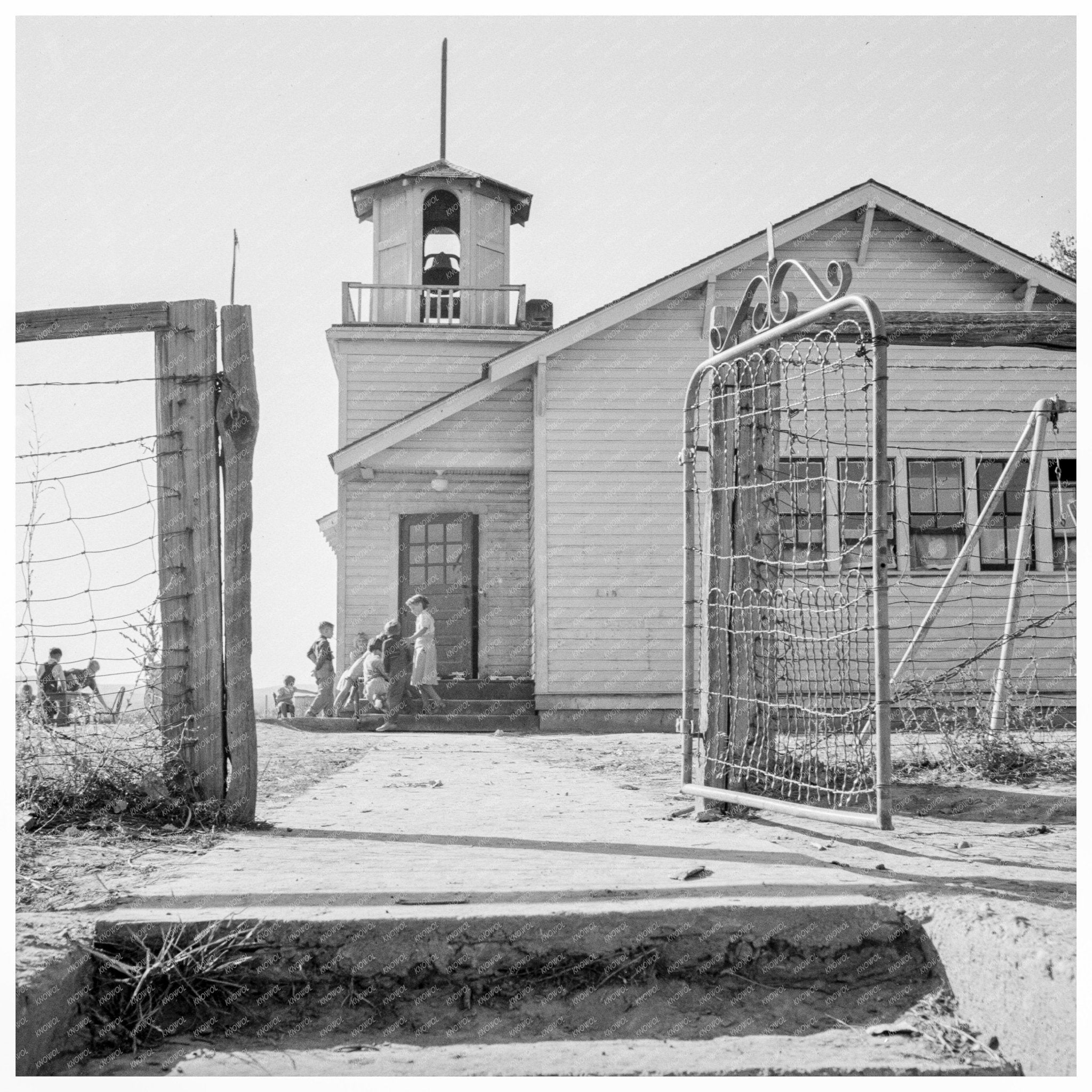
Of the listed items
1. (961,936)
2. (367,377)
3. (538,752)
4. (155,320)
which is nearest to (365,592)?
(367,377)

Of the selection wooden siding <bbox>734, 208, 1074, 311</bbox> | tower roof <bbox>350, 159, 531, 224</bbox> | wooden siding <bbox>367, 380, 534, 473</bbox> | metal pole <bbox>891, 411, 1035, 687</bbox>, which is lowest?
metal pole <bbox>891, 411, 1035, 687</bbox>

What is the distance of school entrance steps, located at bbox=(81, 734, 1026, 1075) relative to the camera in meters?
2.36

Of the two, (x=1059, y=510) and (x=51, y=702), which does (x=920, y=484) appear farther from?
(x=51, y=702)

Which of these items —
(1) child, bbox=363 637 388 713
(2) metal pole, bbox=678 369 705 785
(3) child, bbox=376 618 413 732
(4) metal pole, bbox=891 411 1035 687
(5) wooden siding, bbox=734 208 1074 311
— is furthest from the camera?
(5) wooden siding, bbox=734 208 1074 311

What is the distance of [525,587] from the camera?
580 inches

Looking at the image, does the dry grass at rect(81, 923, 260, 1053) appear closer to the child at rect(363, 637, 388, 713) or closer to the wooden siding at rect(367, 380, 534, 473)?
the child at rect(363, 637, 388, 713)

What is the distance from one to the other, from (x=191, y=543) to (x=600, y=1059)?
292 cm

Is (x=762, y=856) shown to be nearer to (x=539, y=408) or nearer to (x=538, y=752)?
(x=538, y=752)

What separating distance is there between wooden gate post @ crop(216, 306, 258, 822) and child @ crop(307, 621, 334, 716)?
1019cm

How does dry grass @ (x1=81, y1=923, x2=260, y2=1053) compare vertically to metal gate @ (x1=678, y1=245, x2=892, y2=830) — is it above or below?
below

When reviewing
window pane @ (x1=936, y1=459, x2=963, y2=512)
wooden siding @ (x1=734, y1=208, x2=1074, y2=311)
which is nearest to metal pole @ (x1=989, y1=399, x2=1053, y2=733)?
window pane @ (x1=936, y1=459, x2=963, y2=512)

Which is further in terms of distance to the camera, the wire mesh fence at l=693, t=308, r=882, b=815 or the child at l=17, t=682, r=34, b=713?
the wire mesh fence at l=693, t=308, r=882, b=815

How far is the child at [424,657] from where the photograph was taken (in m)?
12.5

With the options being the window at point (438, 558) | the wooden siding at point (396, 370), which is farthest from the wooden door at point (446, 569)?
the wooden siding at point (396, 370)
